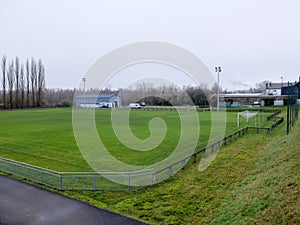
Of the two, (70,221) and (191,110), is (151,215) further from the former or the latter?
(191,110)

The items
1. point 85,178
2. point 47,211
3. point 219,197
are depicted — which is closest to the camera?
point 47,211

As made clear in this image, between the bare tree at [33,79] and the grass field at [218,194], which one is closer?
the grass field at [218,194]

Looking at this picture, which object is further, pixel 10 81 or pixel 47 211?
pixel 10 81

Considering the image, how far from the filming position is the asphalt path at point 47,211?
24.3ft

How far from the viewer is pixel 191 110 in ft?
153

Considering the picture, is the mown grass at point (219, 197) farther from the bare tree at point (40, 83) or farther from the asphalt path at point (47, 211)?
the bare tree at point (40, 83)

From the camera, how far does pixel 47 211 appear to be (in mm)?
7992

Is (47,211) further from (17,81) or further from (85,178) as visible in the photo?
(17,81)

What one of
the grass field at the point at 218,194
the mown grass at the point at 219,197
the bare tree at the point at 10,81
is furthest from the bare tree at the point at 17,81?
the mown grass at the point at 219,197

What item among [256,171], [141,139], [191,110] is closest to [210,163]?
[256,171]

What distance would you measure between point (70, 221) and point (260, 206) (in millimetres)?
5103

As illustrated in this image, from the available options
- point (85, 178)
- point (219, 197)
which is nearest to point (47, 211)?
point (85, 178)

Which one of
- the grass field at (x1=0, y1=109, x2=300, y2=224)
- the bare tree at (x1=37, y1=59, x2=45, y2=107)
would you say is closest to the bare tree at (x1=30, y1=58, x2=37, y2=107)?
the bare tree at (x1=37, y1=59, x2=45, y2=107)

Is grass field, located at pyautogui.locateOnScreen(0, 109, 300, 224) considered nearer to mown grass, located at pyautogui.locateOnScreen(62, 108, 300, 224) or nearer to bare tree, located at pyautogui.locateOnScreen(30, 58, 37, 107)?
mown grass, located at pyautogui.locateOnScreen(62, 108, 300, 224)
